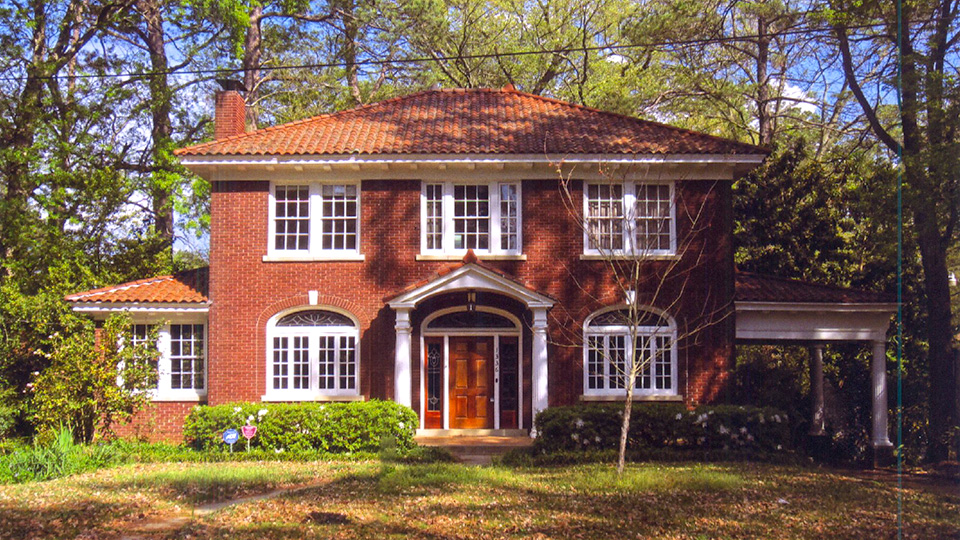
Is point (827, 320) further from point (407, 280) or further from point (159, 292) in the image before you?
point (159, 292)

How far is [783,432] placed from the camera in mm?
17016

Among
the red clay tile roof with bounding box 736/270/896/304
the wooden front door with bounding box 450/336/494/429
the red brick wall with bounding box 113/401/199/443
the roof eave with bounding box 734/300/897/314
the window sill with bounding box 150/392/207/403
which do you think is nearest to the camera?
the roof eave with bounding box 734/300/897/314

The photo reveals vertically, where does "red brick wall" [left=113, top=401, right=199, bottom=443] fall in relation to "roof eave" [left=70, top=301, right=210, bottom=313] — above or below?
below

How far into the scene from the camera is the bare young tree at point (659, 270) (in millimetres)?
18625

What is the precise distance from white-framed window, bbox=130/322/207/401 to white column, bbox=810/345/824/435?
50.1 feet

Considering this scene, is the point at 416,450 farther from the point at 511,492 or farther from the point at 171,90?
the point at 171,90

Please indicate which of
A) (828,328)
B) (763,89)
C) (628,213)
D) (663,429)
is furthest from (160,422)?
(763,89)

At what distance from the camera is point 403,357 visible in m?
18.1

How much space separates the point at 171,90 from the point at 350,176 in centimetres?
1048

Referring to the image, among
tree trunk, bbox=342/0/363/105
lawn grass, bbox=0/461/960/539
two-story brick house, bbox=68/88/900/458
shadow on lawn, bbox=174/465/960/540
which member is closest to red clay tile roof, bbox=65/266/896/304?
two-story brick house, bbox=68/88/900/458

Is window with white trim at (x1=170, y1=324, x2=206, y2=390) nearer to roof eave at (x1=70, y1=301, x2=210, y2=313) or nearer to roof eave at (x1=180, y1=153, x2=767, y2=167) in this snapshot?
roof eave at (x1=70, y1=301, x2=210, y2=313)

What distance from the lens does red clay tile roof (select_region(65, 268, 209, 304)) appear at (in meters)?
18.7

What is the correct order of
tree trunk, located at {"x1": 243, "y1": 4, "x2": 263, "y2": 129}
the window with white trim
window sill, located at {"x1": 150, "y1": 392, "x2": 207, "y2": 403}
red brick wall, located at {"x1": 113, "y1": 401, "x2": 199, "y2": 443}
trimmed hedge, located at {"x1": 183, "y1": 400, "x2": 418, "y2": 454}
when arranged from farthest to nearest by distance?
tree trunk, located at {"x1": 243, "y1": 4, "x2": 263, "y2": 129} → the window with white trim → window sill, located at {"x1": 150, "y1": 392, "x2": 207, "y2": 403} → red brick wall, located at {"x1": 113, "y1": 401, "x2": 199, "y2": 443} → trimmed hedge, located at {"x1": 183, "y1": 400, "x2": 418, "y2": 454}

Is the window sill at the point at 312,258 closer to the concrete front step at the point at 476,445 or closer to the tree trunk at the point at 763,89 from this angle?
the concrete front step at the point at 476,445
